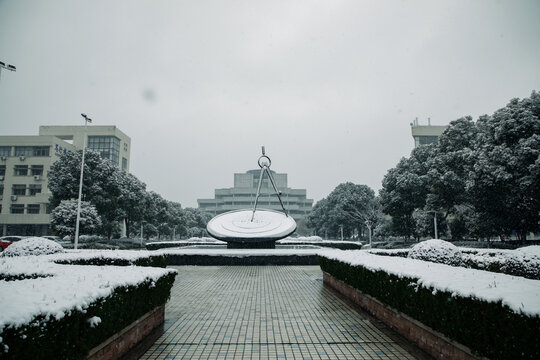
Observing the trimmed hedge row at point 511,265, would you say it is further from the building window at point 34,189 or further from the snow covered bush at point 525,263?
the building window at point 34,189

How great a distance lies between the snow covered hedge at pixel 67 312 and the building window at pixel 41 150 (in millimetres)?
50090

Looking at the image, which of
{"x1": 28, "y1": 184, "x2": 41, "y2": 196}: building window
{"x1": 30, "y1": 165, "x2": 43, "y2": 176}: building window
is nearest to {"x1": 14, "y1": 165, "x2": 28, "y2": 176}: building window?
{"x1": 30, "y1": 165, "x2": 43, "y2": 176}: building window

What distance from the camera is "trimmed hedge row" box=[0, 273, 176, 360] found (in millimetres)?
2594

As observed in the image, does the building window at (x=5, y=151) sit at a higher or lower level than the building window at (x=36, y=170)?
higher

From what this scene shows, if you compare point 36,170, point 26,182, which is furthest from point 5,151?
point 26,182

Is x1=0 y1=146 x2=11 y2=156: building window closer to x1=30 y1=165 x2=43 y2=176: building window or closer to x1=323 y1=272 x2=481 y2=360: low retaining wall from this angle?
x1=30 y1=165 x2=43 y2=176: building window

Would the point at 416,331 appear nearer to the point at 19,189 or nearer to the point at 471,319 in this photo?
the point at 471,319

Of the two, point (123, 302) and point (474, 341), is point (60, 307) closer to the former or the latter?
point (123, 302)

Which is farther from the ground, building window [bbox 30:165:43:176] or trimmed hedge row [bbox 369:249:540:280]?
building window [bbox 30:165:43:176]

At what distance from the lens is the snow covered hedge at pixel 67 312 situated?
8.61 feet

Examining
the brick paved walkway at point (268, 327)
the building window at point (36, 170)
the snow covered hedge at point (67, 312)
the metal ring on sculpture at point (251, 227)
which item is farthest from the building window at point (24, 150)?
Answer: the snow covered hedge at point (67, 312)

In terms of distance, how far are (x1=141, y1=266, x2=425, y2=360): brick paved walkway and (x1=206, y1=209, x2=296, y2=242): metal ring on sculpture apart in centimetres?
778

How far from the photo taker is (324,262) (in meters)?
10.8

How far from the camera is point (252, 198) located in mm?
95438
